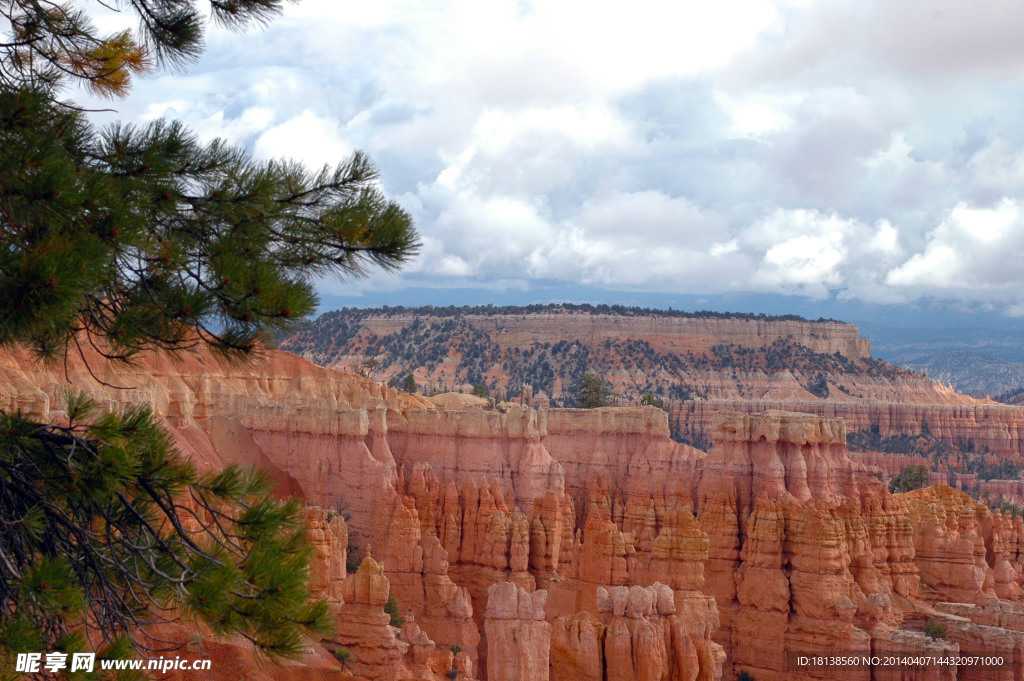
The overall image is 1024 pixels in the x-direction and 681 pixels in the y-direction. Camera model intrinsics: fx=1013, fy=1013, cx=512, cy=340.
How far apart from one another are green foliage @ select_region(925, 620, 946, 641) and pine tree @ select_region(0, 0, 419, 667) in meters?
28.7

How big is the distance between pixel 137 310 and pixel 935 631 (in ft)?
101

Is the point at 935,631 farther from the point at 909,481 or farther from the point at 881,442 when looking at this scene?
the point at 881,442

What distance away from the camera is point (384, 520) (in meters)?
38.8

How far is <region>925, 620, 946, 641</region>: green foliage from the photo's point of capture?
32.4 metres

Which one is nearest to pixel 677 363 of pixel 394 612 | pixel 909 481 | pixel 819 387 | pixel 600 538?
pixel 819 387

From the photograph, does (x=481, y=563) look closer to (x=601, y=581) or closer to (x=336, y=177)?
(x=601, y=581)

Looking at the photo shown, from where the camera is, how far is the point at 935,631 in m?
32.6

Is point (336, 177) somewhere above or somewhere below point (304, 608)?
above

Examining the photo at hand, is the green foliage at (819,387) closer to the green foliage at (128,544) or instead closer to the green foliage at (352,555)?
the green foliage at (352,555)

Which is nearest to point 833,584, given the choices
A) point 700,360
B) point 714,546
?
point 714,546

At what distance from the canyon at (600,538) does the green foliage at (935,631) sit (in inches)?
2.8

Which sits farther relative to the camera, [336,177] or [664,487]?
[664,487]

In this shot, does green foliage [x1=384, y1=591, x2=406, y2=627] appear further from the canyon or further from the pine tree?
the pine tree

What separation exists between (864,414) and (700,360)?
77.4ft
